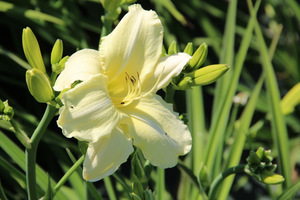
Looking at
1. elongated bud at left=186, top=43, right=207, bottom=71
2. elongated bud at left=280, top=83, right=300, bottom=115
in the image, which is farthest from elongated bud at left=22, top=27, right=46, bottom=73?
elongated bud at left=280, top=83, right=300, bottom=115

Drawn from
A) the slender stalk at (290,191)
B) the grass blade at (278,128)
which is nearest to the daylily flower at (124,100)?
the slender stalk at (290,191)

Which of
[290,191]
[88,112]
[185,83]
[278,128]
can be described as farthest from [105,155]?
[278,128]

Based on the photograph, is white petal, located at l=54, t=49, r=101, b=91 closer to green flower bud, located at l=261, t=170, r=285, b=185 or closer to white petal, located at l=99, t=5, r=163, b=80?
white petal, located at l=99, t=5, r=163, b=80

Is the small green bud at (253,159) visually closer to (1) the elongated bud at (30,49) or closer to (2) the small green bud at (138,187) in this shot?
(2) the small green bud at (138,187)

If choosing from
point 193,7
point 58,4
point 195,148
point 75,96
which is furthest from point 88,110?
point 193,7

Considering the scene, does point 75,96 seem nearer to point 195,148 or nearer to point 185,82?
point 185,82

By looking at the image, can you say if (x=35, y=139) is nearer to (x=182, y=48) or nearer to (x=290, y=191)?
(x=290, y=191)
